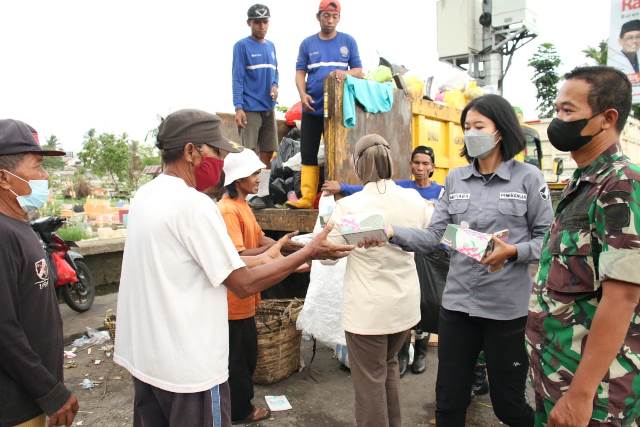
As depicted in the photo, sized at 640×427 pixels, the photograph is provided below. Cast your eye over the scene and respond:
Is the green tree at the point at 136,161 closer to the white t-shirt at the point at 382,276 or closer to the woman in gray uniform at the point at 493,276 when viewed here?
the white t-shirt at the point at 382,276

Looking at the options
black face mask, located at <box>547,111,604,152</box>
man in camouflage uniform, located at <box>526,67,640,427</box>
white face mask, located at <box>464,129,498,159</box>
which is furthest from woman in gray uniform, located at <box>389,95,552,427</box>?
black face mask, located at <box>547,111,604,152</box>

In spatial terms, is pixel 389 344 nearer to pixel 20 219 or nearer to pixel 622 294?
pixel 622 294

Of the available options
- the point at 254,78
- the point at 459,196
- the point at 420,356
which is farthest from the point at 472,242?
the point at 254,78

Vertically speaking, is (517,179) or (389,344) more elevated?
(517,179)

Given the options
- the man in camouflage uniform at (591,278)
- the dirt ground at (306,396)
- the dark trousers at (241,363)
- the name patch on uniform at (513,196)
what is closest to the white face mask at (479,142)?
the name patch on uniform at (513,196)

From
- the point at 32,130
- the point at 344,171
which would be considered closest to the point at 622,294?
the point at 32,130

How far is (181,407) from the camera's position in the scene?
5.44 ft

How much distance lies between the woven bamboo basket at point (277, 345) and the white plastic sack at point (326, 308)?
0.21 meters

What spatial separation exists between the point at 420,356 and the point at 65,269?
13.3ft

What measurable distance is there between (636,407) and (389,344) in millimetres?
1355

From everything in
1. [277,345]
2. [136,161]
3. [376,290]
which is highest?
[136,161]

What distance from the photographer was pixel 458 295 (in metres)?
2.42

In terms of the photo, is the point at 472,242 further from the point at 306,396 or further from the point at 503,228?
the point at 306,396

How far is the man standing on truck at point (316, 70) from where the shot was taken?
443 cm
